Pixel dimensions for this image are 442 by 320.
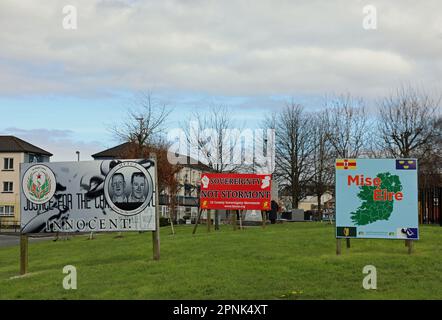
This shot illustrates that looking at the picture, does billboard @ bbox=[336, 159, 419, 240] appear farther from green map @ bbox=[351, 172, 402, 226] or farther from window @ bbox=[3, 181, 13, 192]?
window @ bbox=[3, 181, 13, 192]

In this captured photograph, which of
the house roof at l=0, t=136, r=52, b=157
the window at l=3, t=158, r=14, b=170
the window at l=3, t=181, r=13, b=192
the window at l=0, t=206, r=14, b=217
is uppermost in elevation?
the house roof at l=0, t=136, r=52, b=157

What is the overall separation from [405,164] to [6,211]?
247ft

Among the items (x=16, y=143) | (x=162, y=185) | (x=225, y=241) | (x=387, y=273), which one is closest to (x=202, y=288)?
(x=387, y=273)

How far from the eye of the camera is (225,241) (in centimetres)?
1755

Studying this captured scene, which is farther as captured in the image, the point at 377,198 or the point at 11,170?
the point at 11,170

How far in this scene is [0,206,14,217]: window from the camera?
8094 centimetres

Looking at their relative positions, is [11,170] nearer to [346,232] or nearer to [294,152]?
[294,152]

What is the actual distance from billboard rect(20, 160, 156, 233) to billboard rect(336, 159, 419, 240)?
4614 millimetres

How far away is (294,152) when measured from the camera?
57.4 meters

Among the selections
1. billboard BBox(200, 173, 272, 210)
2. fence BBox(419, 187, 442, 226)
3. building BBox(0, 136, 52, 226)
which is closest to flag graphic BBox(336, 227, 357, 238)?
billboard BBox(200, 173, 272, 210)

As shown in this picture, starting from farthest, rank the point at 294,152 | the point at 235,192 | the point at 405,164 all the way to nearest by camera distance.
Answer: the point at 294,152, the point at 235,192, the point at 405,164

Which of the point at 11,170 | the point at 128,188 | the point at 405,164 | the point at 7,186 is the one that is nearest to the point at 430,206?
the point at 405,164

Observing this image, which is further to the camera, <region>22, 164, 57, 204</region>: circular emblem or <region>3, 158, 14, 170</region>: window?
<region>3, 158, 14, 170</region>: window

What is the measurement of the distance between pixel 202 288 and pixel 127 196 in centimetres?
499
